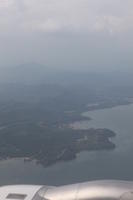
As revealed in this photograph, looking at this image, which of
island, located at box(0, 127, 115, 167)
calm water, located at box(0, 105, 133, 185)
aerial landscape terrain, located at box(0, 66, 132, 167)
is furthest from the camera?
aerial landscape terrain, located at box(0, 66, 132, 167)

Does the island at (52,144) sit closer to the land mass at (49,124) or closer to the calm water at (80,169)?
the land mass at (49,124)

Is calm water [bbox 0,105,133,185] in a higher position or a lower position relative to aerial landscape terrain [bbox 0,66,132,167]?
lower

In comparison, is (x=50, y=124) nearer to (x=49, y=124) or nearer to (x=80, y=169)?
(x=49, y=124)

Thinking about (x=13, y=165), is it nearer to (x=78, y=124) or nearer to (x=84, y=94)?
(x=78, y=124)

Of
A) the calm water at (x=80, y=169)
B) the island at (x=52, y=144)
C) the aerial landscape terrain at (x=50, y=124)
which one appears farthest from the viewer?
the aerial landscape terrain at (x=50, y=124)

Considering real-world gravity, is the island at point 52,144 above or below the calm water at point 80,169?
above

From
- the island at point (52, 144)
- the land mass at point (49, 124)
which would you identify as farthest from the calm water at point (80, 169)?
the land mass at point (49, 124)

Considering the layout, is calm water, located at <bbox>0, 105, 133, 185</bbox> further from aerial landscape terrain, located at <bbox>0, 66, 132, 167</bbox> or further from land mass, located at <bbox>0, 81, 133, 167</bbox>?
land mass, located at <bbox>0, 81, 133, 167</bbox>

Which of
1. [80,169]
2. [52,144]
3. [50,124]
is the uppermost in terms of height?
[50,124]

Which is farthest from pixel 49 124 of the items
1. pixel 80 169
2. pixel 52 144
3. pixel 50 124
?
pixel 80 169

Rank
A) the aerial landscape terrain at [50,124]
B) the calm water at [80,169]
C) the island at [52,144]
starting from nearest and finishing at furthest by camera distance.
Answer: the calm water at [80,169], the island at [52,144], the aerial landscape terrain at [50,124]

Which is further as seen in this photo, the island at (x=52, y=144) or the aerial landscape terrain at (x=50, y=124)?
the aerial landscape terrain at (x=50, y=124)

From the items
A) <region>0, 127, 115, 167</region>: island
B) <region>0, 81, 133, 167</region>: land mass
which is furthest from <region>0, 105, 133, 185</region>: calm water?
<region>0, 81, 133, 167</region>: land mass
